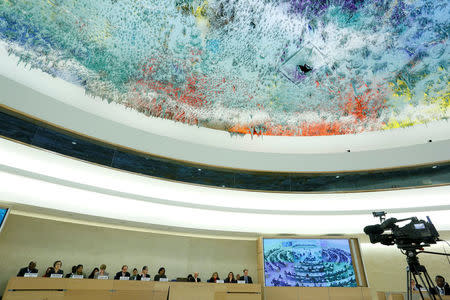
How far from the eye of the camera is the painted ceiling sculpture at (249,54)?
265 cm

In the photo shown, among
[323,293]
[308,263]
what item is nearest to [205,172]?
[308,263]

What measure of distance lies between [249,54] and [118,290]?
502 centimetres

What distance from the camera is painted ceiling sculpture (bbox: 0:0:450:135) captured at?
2.65 m

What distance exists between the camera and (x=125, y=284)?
506cm

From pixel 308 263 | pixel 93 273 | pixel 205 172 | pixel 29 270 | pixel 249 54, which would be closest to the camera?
pixel 249 54

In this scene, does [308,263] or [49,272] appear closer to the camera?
[49,272]

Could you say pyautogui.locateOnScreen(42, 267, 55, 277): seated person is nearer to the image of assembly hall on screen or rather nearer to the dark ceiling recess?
the dark ceiling recess

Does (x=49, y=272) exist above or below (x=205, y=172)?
below

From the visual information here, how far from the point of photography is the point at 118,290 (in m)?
4.98

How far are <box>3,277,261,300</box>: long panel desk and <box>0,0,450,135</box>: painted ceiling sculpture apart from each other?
3506 millimetres

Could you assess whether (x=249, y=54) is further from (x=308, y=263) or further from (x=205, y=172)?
(x=308, y=263)

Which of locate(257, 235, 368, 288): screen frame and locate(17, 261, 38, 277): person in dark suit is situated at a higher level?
locate(257, 235, 368, 288): screen frame

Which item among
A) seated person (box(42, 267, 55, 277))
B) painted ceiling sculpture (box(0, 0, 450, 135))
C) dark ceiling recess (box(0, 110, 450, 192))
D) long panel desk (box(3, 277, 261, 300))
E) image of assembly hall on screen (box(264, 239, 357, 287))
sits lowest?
long panel desk (box(3, 277, 261, 300))

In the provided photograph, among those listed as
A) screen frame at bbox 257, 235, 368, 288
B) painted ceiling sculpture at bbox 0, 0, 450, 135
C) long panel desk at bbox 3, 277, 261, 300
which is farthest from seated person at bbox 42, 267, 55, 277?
screen frame at bbox 257, 235, 368, 288
